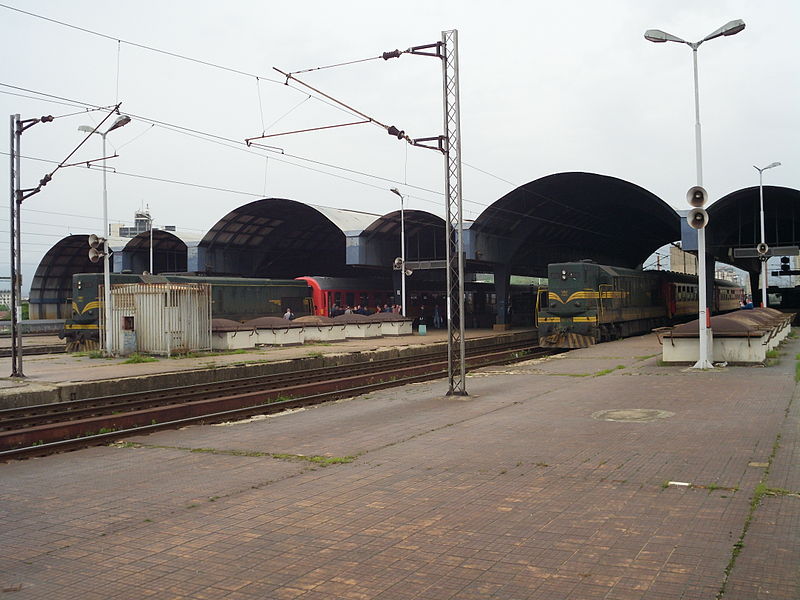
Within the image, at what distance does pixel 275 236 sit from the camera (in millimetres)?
50281

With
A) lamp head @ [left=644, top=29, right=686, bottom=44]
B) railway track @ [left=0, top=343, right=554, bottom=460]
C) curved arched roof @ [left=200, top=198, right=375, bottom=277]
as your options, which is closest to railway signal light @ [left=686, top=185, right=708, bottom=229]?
lamp head @ [left=644, top=29, right=686, bottom=44]

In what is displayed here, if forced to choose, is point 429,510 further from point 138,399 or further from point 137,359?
point 137,359

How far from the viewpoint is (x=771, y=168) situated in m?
37.9

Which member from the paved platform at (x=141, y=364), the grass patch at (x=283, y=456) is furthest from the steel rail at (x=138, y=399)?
the grass patch at (x=283, y=456)

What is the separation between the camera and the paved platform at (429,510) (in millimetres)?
5359

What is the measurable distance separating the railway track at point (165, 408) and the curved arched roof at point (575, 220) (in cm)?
1913

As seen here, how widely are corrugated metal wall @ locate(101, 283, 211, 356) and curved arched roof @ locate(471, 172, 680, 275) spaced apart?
815 inches

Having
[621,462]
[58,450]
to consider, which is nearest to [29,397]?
[58,450]

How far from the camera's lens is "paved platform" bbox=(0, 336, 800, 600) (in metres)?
5.36

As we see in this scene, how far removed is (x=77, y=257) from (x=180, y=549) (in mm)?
51976

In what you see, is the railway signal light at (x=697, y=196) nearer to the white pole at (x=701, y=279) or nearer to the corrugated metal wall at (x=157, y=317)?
the white pole at (x=701, y=279)

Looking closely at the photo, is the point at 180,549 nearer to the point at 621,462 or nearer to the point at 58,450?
the point at 621,462

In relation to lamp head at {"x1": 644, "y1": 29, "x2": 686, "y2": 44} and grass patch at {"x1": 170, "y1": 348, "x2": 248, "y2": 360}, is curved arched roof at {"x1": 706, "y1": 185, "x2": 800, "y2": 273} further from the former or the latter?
grass patch at {"x1": 170, "y1": 348, "x2": 248, "y2": 360}

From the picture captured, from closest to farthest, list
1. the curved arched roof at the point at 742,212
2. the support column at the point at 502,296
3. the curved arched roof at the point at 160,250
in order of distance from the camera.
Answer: the curved arched roof at the point at 742,212 → the support column at the point at 502,296 → the curved arched roof at the point at 160,250
